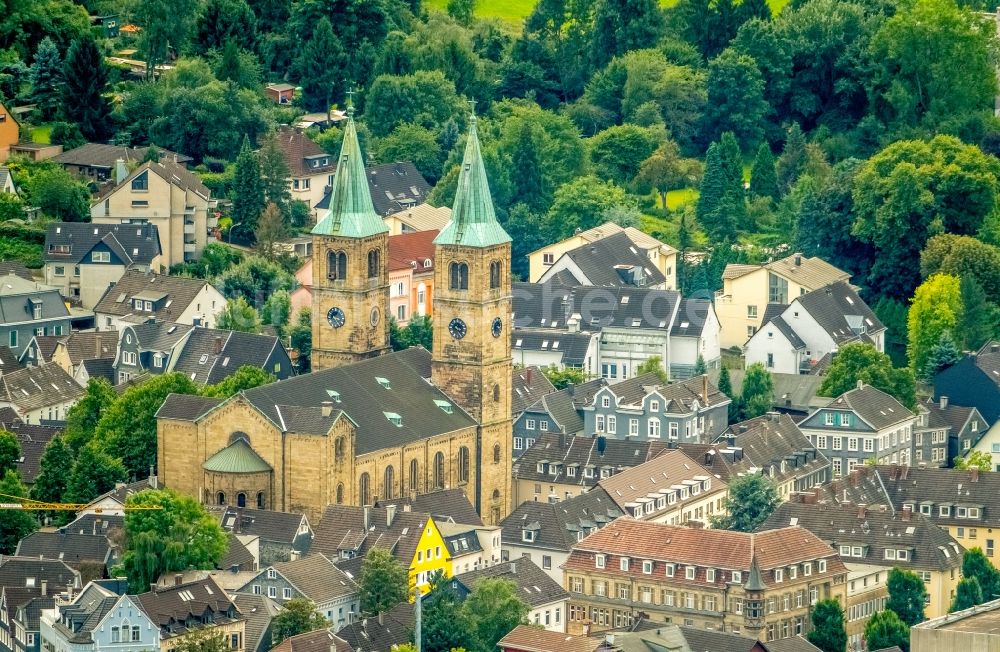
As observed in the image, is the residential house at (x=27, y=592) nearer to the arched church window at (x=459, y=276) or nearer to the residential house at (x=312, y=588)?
the residential house at (x=312, y=588)

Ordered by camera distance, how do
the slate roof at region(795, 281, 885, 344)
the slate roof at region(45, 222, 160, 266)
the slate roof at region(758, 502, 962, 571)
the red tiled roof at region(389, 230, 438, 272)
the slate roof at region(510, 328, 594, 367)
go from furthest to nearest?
1. the slate roof at region(45, 222, 160, 266)
2. the red tiled roof at region(389, 230, 438, 272)
3. the slate roof at region(795, 281, 885, 344)
4. the slate roof at region(510, 328, 594, 367)
5. the slate roof at region(758, 502, 962, 571)

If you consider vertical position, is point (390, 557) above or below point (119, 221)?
below

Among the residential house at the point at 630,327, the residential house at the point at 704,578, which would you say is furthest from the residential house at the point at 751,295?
the residential house at the point at 704,578

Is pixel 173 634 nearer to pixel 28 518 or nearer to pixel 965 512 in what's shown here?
pixel 28 518

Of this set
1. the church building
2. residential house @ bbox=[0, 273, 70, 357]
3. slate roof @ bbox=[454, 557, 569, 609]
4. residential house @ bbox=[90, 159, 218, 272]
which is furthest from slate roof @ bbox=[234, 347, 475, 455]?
residential house @ bbox=[90, 159, 218, 272]

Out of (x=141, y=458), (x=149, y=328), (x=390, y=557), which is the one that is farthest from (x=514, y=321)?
(x=390, y=557)

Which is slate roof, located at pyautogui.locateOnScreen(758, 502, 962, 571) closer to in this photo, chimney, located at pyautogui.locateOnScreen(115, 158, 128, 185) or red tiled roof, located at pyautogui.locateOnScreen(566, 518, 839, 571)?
red tiled roof, located at pyautogui.locateOnScreen(566, 518, 839, 571)
